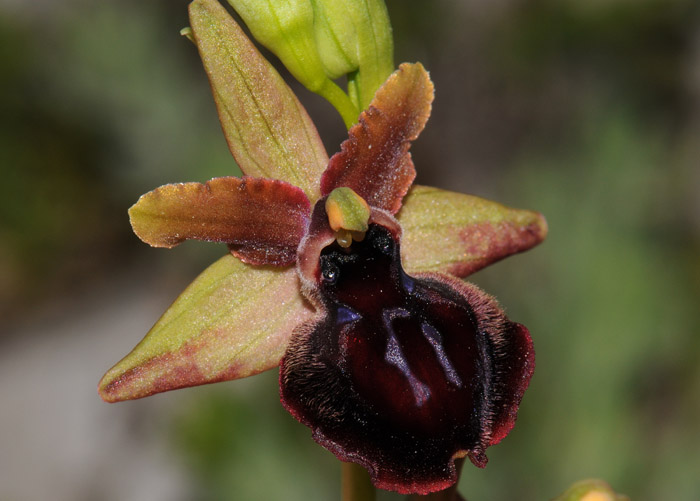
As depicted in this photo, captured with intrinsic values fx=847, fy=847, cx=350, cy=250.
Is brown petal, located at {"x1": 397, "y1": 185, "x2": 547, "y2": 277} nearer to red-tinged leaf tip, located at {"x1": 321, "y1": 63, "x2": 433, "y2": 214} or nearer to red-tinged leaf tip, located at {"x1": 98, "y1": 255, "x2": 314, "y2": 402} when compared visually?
red-tinged leaf tip, located at {"x1": 321, "y1": 63, "x2": 433, "y2": 214}

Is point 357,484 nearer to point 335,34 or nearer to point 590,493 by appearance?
point 590,493

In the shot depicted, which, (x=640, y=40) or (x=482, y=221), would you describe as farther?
(x=640, y=40)

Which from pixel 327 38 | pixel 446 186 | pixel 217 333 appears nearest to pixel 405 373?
pixel 217 333

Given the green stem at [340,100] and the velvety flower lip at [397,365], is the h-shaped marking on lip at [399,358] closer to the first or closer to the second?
the velvety flower lip at [397,365]

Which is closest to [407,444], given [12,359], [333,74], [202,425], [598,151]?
[333,74]

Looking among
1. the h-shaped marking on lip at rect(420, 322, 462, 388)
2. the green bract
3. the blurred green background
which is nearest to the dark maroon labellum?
the h-shaped marking on lip at rect(420, 322, 462, 388)

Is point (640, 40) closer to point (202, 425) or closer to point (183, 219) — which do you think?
point (202, 425)
